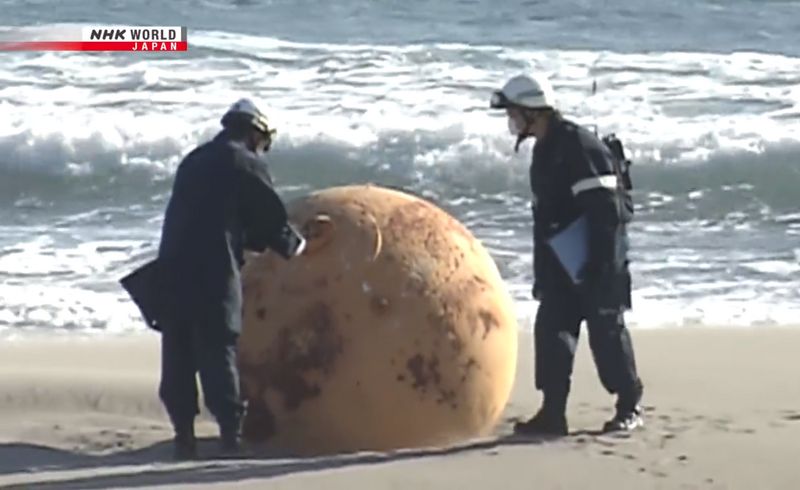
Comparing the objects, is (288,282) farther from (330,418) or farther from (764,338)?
(764,338)

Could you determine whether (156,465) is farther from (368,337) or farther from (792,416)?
(792,416)

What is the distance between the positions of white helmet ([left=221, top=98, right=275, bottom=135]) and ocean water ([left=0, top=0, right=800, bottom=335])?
3149 millimetres

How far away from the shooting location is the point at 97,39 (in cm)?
2138

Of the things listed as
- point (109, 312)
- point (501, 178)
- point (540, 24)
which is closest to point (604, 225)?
point (109, 312)

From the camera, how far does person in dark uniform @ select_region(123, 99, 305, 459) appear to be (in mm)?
6844

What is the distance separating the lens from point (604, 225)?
7.16 metres

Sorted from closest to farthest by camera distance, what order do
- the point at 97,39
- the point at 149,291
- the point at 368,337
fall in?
1. the point at 368,337
2. the point at 149,291
3. the point at 97,39

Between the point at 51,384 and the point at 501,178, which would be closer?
the point at 51,384

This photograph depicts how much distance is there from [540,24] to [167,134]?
7.80 meters

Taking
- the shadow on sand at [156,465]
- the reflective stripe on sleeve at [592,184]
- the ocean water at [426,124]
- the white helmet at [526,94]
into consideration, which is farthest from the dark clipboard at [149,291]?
the ocean water at [426,124]

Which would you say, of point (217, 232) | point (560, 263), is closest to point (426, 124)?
point (560, 263)

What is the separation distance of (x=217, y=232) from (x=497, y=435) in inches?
54.6

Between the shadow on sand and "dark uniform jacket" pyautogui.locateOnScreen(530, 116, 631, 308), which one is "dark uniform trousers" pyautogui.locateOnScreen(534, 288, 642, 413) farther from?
the shadow on sand

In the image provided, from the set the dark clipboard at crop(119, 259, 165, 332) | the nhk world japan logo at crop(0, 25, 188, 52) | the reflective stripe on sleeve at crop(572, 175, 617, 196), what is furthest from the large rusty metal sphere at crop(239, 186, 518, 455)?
the nhk world japan logo at crop(0, 25, 188, 52)
